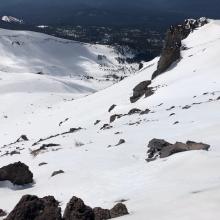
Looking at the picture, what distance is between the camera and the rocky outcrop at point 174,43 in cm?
5792

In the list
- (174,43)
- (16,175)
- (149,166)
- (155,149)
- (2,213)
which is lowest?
(2,213)

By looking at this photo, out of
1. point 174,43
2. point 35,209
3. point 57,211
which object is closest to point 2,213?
point 35,209

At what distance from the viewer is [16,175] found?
59.0ft

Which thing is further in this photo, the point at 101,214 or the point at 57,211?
the point at 57,211

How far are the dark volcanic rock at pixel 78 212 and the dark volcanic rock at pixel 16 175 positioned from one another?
688 centimetres

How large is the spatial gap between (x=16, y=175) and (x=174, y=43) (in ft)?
155

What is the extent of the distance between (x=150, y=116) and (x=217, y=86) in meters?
7.55

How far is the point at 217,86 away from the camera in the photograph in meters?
37.0

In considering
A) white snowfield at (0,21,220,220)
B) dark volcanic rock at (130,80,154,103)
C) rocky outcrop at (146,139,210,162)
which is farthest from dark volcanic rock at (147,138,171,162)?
dark volcanic rock at (130,80,154,103)

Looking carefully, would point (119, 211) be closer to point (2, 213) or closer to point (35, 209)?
point (35, 209)

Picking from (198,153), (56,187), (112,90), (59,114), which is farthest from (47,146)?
(112,90)

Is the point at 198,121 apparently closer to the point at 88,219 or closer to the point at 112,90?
the point at 88,219

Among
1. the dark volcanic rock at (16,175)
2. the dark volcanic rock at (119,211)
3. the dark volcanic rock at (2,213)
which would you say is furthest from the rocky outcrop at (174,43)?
the dark volcanic rock at (119,211)

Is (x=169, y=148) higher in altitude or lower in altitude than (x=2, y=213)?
higher
